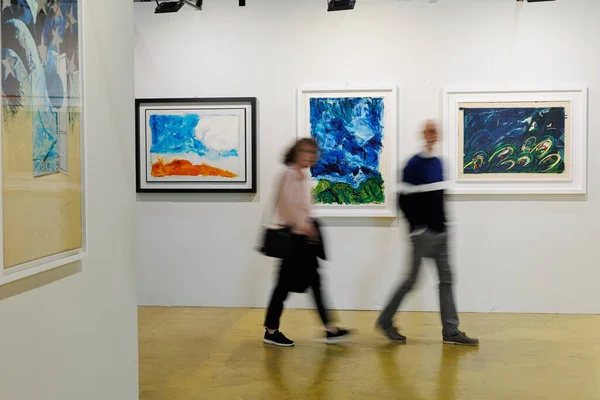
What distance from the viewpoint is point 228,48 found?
19.8 ft

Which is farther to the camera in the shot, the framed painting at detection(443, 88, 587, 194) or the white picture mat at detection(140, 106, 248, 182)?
the white picture mat at detection(140, 106, 248, 182)

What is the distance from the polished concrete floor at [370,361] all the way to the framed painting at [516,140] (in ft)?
4.00

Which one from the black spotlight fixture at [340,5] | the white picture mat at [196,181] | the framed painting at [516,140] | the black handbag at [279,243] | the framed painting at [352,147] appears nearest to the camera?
the black handbag at [279,243]

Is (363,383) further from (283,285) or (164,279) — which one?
(164,279)

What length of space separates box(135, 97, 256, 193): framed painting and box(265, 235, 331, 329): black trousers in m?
1.49

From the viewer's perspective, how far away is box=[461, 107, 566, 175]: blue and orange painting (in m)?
5.74

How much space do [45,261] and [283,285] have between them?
2690 mm

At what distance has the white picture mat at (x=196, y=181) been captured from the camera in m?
6.00

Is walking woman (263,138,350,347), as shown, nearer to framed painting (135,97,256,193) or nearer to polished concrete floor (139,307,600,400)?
polished concrete floor (139,307,600,400)

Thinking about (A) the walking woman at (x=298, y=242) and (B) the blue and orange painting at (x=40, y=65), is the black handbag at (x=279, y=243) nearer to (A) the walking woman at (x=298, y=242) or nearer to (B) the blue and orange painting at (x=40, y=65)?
(A) the walking woman at (x=298, y=242)

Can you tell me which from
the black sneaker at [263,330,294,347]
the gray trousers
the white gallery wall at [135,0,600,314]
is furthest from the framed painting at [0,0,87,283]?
the white gallery wall at [135,0,600,314]

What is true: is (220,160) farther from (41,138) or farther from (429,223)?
(41,138)

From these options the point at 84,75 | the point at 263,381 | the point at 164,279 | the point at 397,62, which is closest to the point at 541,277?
the point at 397,62

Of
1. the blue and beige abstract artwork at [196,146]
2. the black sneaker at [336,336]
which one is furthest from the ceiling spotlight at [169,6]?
the black sneaker at [336,336]
